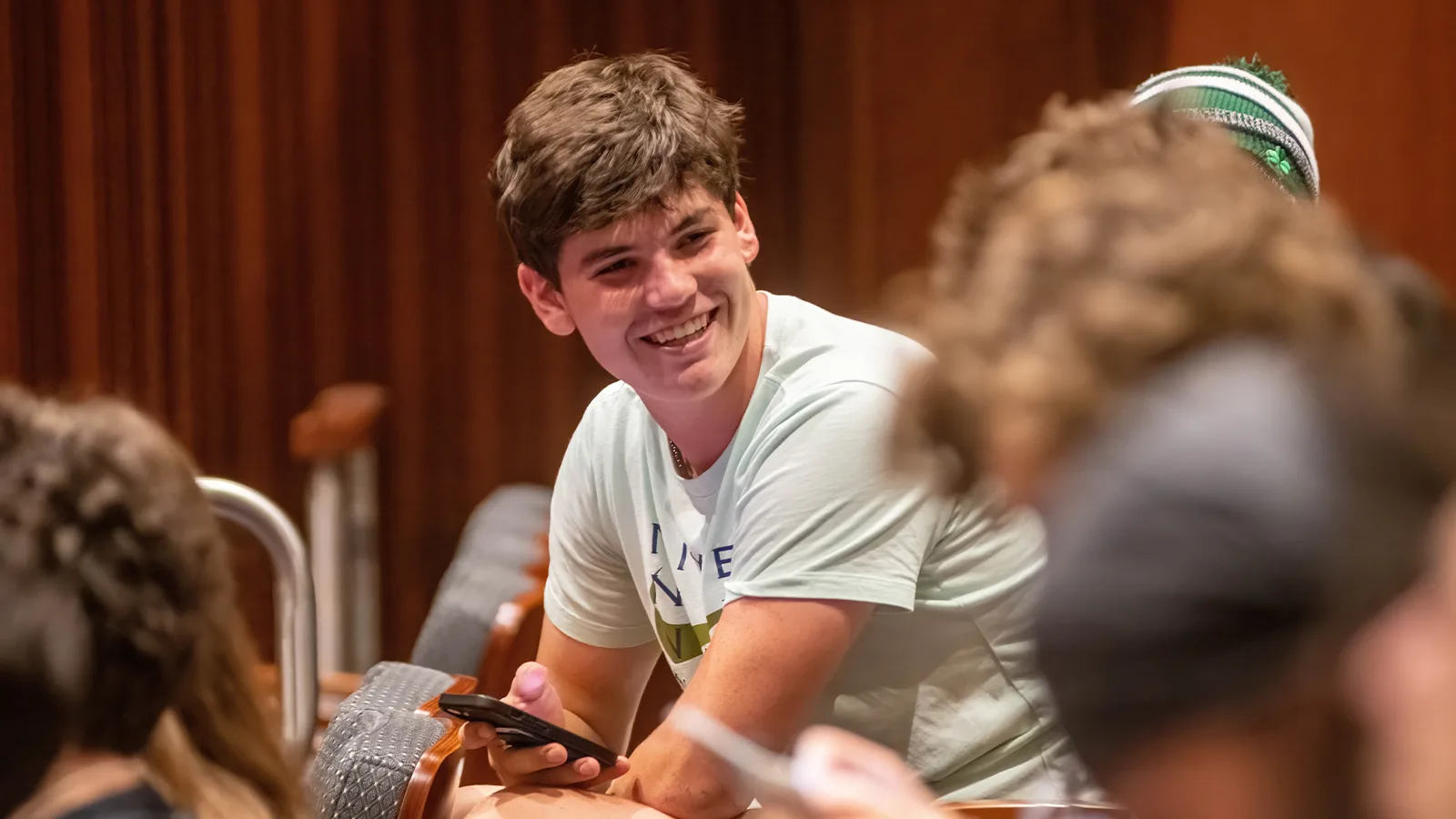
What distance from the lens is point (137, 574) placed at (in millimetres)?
883

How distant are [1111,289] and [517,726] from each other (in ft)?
3.69

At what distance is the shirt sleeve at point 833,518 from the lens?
1.47 m

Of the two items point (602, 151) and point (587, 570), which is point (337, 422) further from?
point (602, 151)

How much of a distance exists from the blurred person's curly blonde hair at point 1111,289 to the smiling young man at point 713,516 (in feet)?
2.39

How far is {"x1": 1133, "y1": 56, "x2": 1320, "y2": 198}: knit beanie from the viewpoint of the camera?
4.72ft

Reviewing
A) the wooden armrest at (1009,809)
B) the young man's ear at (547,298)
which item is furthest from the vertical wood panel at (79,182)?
the wooden armrest at (1009,809)

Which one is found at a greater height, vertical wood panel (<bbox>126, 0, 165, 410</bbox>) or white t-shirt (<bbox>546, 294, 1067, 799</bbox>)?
vertical wood panel (<bbox>126, 0, 165, 410</bbox>)

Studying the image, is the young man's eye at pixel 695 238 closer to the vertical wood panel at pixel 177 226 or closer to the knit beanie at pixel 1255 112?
the knit beanie at pixel 1255 112

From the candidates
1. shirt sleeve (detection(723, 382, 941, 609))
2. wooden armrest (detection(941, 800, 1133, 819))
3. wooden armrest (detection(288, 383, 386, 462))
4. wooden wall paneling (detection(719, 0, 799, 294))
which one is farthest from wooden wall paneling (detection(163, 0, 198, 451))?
wooden armrest (detection(941, 800, 1133, 819))

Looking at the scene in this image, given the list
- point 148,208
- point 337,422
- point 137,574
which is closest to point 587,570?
point 137,574

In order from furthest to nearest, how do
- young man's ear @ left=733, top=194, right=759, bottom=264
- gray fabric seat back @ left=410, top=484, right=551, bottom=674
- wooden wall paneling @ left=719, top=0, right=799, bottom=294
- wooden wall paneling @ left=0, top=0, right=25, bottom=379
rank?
wooden wall paneling @ left=719, top=0, right=799, bottom=294 → wooden wall paneling @ left=0, top=0, right=25, bottom=379 → gray fabric seat back @ left=410, top=484, right=551, bottom=674 → young man's ear @ left=733, top=194, right=759, bottom=264

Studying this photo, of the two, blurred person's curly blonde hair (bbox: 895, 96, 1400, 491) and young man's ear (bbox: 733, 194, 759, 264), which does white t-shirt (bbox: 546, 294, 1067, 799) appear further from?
blurred person's curly blonde hair (bbox: 895, 96, 1400, 491)

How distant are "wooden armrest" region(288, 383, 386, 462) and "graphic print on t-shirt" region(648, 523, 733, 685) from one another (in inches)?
74.6

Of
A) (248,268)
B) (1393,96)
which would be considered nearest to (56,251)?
(248,268)
